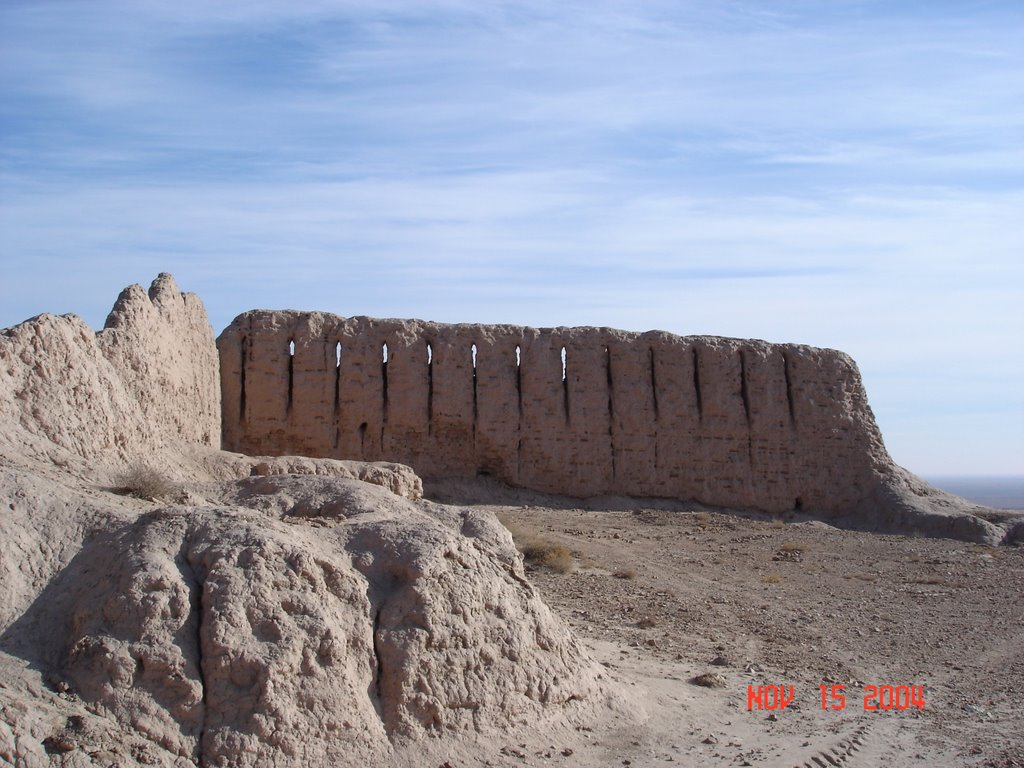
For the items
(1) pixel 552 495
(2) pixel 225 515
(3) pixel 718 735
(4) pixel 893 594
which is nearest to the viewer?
(2) pixel 225 515

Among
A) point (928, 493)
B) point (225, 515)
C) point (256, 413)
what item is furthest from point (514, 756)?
point (928, 493)

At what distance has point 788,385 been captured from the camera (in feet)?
71.4

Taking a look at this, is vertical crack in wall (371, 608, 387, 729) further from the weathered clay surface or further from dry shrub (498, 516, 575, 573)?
dry shrub (498, 516, 575, 573)

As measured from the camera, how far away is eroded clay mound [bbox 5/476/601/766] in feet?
18.6

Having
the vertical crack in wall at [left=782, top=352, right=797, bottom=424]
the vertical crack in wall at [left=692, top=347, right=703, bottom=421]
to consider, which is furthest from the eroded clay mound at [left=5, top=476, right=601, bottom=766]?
the vertical crack in wall at [left=782, top=352, right=797, bottom=424]

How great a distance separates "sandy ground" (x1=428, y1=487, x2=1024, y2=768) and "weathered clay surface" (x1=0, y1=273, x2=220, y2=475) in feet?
12.2

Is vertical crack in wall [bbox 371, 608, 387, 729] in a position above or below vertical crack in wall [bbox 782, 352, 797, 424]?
below

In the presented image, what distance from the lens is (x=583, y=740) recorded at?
6.84m

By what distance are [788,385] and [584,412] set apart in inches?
158

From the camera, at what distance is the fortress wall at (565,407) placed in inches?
755

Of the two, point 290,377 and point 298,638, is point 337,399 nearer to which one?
point 290,377

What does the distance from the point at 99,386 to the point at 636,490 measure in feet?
42.2

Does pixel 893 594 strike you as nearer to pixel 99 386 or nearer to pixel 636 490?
pixel 636 490
